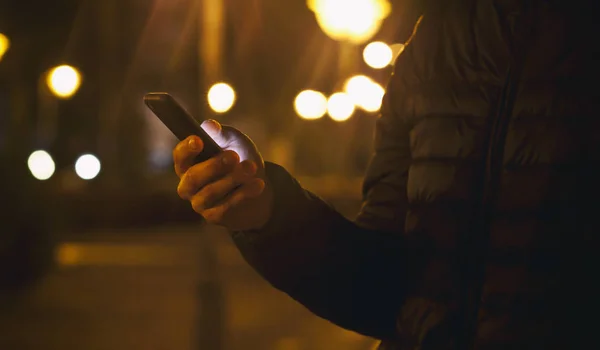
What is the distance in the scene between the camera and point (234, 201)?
127cm

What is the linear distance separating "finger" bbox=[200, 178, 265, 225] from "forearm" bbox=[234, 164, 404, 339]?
0.13m

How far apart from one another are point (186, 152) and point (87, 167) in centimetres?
2691

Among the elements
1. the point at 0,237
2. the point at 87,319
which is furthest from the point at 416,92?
the point at 0,237

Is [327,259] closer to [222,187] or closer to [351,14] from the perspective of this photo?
[222,187]

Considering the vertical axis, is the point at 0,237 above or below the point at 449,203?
below

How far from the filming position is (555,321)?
123 centimetres

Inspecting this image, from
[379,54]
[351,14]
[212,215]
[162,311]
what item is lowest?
[162,311]

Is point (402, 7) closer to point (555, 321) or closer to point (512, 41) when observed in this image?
point (512, 41)

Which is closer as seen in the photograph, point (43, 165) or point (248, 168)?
point (248, 168)

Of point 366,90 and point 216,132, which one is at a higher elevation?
point 366,90

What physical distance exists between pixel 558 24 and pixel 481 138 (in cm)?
25

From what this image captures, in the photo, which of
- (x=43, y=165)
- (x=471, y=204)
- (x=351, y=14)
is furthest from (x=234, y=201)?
(x=43, y=165)

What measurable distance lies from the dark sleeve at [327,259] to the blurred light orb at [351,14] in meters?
6.40

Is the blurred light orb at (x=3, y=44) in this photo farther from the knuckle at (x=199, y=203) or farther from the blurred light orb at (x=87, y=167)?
the blurred light orb at (x=87, y=167)
